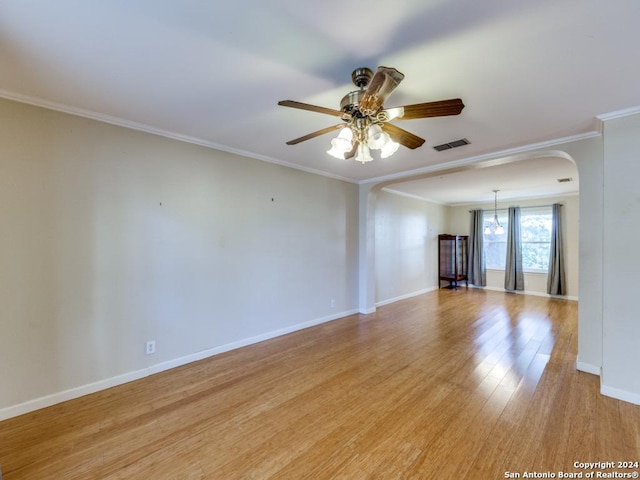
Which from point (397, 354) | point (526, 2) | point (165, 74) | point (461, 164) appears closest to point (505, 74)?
point (526, 2)

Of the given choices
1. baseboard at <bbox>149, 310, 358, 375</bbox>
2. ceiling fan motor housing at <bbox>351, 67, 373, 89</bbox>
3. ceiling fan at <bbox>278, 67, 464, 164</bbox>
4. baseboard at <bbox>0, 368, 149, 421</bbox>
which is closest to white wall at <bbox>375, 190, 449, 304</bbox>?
baseboard at <bbox>149, 310, 358, 375</bbox>

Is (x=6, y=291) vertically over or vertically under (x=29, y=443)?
over

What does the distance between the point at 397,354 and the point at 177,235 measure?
287cm

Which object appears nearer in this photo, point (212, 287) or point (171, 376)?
point (171, 376)

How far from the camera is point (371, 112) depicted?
1.78 meters

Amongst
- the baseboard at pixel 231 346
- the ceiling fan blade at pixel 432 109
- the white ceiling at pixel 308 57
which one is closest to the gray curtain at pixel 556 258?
the white ceiling at pixel 308 57

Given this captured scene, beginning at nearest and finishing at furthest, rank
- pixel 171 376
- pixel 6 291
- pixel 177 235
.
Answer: pixel 6 291
pixel 171 376
pixel 177 235

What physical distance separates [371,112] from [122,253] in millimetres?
2563

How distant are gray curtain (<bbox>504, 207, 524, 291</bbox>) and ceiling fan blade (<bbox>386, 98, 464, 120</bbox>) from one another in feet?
22.1

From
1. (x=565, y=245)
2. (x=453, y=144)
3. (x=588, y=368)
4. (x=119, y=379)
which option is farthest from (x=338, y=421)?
(x=565, y=245)

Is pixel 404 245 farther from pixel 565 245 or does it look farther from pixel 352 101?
pixel 352 101

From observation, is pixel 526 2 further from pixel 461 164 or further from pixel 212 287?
pixel 212 287

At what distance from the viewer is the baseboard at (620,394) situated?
229 centimetres

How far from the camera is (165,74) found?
1874 mm
